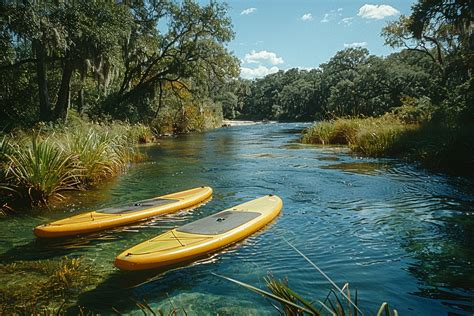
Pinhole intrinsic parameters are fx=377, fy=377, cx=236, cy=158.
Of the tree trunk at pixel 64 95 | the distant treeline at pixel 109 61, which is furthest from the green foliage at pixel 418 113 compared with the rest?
the tree trunk at pixel 64 95

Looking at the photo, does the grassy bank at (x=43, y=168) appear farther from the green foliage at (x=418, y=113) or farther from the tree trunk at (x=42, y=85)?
the green foliage at (x=418, y=113)

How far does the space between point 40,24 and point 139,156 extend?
5279 millimetres

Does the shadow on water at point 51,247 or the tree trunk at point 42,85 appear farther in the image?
the tree trunk at point 42,85

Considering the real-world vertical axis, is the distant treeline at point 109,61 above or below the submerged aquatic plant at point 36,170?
above

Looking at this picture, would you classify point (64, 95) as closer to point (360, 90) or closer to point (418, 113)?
point (418, 113)

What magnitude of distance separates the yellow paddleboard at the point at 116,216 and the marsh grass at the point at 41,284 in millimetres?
701

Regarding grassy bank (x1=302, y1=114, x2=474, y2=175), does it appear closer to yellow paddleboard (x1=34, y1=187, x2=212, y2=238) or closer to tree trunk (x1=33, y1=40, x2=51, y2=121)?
yellow paddleboard (x1=34, y1=187, x2=212, y2=238)

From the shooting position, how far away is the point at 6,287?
3.70 m

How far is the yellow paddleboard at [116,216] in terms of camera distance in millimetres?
5109

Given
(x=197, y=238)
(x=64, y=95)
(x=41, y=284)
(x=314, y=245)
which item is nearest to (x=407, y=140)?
(x=314, y=245)

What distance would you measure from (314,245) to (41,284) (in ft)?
10.5

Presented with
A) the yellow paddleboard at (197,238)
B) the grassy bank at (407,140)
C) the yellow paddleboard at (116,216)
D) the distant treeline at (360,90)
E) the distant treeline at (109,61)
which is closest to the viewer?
the yellow paddleboard at (197,238)

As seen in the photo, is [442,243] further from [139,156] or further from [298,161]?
[139,156]

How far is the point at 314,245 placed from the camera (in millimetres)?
4953
